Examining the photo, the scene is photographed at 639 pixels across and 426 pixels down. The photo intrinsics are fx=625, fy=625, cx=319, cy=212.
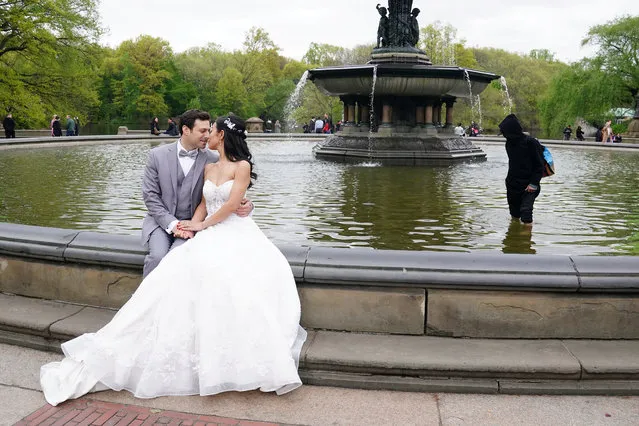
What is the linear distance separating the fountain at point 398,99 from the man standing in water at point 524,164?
28.1ft

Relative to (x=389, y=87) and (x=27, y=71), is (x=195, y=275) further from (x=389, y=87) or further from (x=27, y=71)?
Answer: (x=27, y=71)

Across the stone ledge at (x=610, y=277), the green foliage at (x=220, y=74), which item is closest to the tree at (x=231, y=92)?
the green foliage at (x=220, y=74)

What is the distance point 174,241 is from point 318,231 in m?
2.76

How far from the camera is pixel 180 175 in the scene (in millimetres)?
5164

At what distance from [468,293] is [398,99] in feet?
47.2

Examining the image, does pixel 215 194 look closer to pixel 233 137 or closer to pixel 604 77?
pixel 233 137

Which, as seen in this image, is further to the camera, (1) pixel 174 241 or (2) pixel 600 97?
(2) pixel 600 97

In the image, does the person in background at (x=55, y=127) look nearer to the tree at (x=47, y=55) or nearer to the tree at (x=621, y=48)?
the tree at (x=47, y=55)

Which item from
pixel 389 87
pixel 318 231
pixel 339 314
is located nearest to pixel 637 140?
pixel 389 87

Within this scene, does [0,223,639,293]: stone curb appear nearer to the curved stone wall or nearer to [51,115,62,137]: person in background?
the curved stone wall

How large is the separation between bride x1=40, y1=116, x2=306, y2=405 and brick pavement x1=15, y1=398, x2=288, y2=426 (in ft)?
0.38

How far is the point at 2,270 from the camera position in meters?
5.30

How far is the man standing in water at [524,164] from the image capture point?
780 centimetres

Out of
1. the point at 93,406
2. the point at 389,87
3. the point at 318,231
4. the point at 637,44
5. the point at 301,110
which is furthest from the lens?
the point at 301,110
